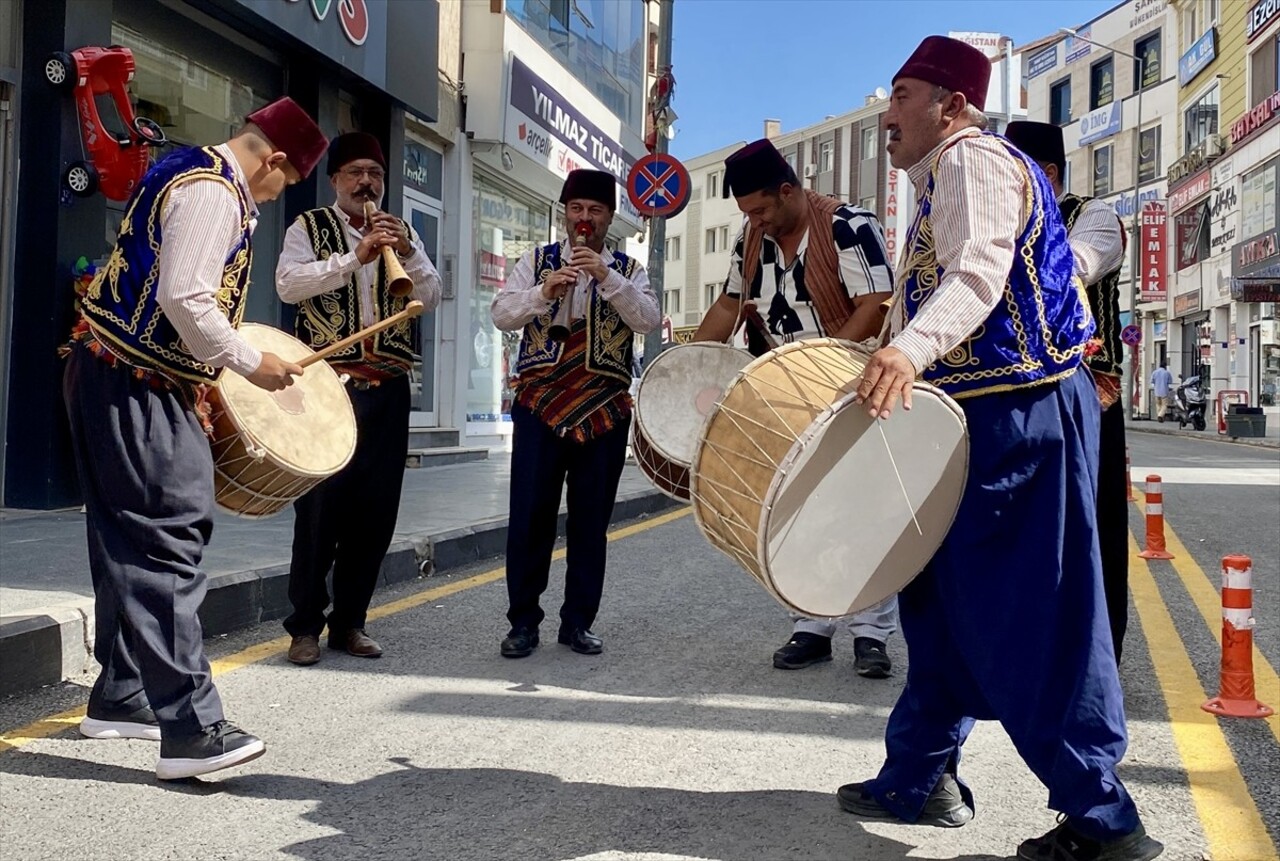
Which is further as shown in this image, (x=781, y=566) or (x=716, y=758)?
(x=716, y=758)

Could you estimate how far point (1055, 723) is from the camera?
2771mm

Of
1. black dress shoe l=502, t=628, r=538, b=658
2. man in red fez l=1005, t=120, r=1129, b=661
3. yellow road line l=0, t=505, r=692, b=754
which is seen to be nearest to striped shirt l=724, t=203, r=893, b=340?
man in red fez l=1005, t=120, r=1129, b=661

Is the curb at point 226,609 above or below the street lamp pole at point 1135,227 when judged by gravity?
below

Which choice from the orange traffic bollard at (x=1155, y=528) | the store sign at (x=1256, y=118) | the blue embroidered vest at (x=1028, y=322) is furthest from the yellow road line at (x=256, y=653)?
the store sign at (x=1256, y=118)

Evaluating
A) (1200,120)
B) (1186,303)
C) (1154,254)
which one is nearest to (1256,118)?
(1200,120)

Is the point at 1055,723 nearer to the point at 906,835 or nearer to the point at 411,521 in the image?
the point at 906,835

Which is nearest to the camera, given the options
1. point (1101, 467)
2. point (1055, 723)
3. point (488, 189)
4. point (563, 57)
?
point (1055, 723)

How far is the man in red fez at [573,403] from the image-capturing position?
508 cm

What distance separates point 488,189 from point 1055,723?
1434cm

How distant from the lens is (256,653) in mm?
5113

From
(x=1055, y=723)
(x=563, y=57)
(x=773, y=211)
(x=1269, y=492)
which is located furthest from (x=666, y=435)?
(x=563, y=57)

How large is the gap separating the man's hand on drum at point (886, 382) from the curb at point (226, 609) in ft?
10.6

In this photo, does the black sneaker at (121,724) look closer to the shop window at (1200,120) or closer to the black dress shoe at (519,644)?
the black dress shoe at (519,644)

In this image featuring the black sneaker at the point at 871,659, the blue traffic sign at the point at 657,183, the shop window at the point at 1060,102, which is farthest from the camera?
the shop window at the point at 1060,102
